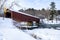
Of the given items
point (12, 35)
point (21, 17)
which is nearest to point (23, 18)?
point (21, 17)

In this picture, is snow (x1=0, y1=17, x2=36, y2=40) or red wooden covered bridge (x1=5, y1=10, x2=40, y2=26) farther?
red wooden covered bridge (x1=5, y1=10, x2=40, y2=26)

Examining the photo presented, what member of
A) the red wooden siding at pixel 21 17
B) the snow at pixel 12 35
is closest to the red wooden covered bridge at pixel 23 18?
the red wooden siding at pixel 21 17

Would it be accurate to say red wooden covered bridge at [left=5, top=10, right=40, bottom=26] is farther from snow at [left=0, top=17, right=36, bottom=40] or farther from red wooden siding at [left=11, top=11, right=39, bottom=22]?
snow at [left=0, top=17, right=36, bottom=40]

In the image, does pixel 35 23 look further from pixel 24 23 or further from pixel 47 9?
pixel 47 9

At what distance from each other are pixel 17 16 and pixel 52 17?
1377 inches

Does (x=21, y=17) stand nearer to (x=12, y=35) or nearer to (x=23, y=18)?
(x=23, y=18)

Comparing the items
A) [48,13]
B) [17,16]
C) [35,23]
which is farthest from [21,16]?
[48,13]

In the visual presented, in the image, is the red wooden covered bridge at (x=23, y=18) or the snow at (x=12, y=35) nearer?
the snow at (x=12, y=35)

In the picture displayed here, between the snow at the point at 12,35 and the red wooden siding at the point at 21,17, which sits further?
the red wooden siding at the point at 21,17

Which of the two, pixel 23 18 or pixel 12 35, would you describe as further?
pixel 23 18

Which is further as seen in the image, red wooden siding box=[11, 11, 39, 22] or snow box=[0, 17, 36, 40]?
red wooden siding box=[11, 11, 39, 22]

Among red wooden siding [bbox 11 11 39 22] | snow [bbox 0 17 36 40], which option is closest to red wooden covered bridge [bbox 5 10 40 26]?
red wooden siding [bbox 11 11 39 22]

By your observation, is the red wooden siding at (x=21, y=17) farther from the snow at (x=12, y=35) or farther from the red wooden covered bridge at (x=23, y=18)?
the snow at (x=12, y=35)

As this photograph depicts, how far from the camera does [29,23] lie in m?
32.0
